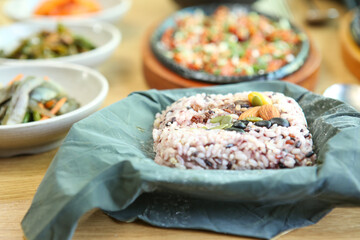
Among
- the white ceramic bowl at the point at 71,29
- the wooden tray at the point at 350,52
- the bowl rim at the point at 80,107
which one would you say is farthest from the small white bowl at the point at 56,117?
the wooden tray at the point at 350,52

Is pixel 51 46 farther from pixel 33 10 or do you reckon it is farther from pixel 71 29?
pixel 33 10

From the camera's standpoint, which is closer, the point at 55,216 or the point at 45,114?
the point at 55,216

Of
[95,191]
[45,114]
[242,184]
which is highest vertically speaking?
[242,184]

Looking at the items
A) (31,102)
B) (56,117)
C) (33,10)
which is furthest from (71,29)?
(56,117)

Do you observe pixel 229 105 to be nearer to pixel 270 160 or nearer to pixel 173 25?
pixel 270 160

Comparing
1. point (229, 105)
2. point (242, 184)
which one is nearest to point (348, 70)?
point (229, 105)
